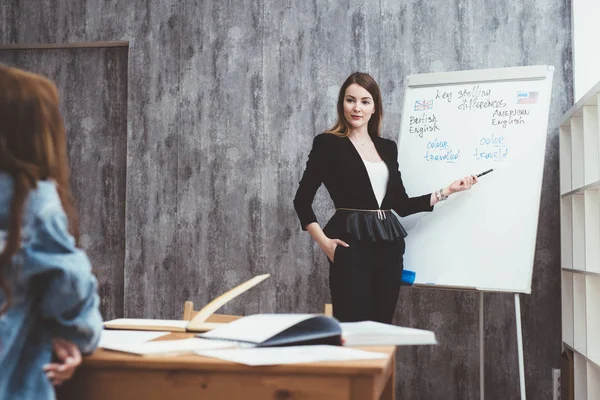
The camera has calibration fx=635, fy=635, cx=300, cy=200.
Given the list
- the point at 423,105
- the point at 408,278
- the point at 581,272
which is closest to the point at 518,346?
the point at 581,272

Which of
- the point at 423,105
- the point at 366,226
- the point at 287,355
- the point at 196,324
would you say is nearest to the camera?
the point at 287,355

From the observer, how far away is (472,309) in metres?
3.29

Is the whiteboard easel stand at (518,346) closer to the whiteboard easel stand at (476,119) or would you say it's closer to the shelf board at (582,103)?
the whiteboard easel stand at (476,119)

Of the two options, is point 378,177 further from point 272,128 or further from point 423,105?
point 272,128

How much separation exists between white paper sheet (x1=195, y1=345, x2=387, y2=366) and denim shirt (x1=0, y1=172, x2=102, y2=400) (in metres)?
0.21

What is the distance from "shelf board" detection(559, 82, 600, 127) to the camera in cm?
252

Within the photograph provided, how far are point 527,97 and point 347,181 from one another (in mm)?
903

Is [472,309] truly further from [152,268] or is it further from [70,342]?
[70,342]

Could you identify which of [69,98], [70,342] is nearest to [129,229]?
[69,98]

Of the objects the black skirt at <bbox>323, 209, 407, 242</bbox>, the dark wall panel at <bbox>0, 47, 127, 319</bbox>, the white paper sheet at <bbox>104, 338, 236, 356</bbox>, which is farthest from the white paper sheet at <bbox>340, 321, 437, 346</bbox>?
the dark wall panel at <bbox>0, 47, 127, 319</bbox>

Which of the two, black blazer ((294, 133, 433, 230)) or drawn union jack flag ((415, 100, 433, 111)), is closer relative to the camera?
black blazer ((294, 133, 433, 230))

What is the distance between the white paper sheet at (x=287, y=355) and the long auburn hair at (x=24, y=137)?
0.31 metres

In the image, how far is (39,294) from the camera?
854mm

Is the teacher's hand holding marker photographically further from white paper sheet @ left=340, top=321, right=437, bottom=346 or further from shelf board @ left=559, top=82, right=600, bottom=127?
white paper sheet @ left=340, top=321, right=437, bottom=346
